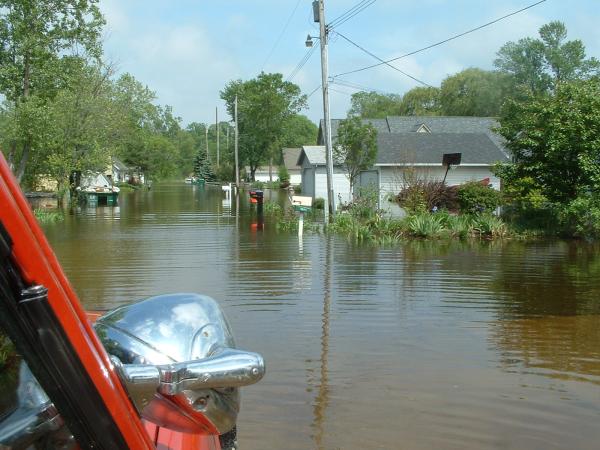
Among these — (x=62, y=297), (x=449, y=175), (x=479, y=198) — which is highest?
(x=449, y=175)

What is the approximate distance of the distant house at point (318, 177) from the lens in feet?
112

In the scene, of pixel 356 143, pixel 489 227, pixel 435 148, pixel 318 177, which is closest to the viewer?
pixel 489 227

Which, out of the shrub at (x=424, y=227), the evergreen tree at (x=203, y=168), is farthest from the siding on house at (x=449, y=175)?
the evergreen tree at (x=203, y=168)

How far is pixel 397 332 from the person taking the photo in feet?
26.6

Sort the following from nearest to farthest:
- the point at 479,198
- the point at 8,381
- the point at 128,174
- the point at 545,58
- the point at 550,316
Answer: the point at 8,381 → the point at 550,316 → the point at 479,198 → the point at 545,58 → the point at 128,174

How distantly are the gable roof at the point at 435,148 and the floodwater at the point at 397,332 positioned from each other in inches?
482

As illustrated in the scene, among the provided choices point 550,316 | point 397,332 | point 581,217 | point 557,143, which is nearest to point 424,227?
point 581,217

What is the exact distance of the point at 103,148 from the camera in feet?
119

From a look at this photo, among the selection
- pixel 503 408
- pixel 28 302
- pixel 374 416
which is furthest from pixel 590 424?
pixel 28 302

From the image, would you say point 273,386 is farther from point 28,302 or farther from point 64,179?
point 64,179

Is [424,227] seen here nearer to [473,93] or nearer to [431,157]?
[431,157]

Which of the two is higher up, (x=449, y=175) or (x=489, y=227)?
(x=449, y=175)

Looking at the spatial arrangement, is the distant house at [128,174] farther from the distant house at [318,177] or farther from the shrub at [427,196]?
the shrub at [427,196]

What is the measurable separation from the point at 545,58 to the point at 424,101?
47.4 ft
